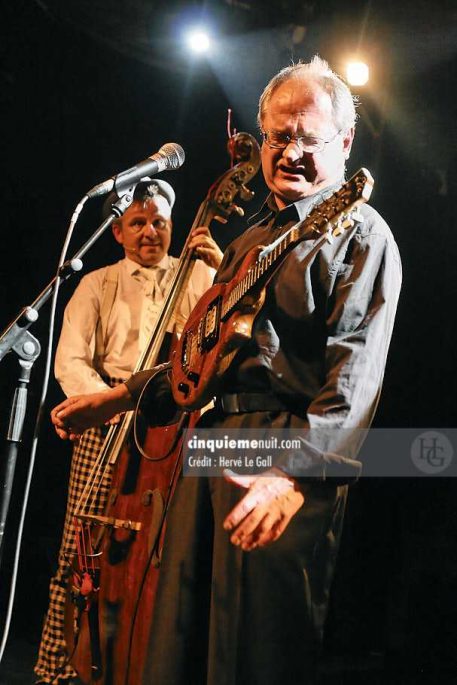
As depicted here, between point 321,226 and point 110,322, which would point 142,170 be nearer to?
point 321,226

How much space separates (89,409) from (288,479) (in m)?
0.86

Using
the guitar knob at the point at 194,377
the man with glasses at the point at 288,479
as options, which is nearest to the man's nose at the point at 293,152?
the man with glasses at the point at 288,479

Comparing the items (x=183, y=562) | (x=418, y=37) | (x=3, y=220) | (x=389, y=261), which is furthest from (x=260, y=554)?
(x=3, y=220)

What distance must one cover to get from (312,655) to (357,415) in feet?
1.73

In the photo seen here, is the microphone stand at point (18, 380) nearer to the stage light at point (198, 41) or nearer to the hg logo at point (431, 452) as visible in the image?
the hg logo at point (431, 452)

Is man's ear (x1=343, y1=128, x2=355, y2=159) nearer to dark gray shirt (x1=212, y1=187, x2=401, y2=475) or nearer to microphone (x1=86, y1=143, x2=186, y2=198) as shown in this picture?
dark gray shirt (x1=212, y1=187, x2=401, y2=475)

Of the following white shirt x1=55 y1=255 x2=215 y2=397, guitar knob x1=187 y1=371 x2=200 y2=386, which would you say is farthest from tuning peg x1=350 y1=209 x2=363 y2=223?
white shirt x1=55 y1=255 x2=215 y2=397

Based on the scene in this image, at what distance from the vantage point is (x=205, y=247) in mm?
2824

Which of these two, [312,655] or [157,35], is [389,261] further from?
[157,35]

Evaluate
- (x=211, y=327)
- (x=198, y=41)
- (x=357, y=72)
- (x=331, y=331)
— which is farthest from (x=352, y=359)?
(x=198, y=41)

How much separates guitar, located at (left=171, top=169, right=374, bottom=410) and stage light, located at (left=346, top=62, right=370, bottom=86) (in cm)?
261

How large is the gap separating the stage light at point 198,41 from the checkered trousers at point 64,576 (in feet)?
8.97

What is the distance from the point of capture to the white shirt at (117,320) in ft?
10.5

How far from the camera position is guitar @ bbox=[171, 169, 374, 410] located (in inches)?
57.2
